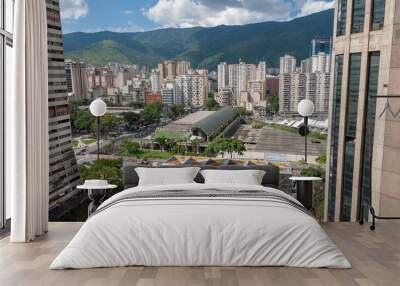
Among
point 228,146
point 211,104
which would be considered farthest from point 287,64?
point 228,146

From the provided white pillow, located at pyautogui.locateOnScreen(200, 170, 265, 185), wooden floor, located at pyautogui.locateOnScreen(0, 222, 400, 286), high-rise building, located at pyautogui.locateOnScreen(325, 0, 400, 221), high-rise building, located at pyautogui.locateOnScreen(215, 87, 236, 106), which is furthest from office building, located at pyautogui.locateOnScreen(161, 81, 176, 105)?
wooden floor, located at pyautogui.locateOnScreen(0, 222, 400, 286)

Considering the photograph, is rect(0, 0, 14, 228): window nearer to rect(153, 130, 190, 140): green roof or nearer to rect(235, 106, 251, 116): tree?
rect(153, 130, 190, 140): green roof

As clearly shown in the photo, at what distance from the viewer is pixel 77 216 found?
630 cm

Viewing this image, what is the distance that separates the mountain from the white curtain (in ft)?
6.56

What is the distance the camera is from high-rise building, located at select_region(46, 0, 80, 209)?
6.27 meters

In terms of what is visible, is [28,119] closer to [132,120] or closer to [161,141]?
[132,120]

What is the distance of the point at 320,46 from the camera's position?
21.9 feet

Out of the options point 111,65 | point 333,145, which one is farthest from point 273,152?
point 111,65

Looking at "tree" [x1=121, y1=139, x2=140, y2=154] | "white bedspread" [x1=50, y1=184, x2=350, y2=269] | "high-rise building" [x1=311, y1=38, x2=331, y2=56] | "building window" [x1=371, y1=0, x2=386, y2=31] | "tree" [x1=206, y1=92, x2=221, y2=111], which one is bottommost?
"white bedspread" [x1=50, y1=184, x2=350, y2=269]

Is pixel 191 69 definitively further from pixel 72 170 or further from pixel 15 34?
pixel 15 34

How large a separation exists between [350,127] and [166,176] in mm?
2807

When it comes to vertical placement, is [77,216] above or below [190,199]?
below

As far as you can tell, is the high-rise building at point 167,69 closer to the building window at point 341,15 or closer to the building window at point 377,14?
the building window at point 341,15

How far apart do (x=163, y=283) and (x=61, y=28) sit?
440 cm
